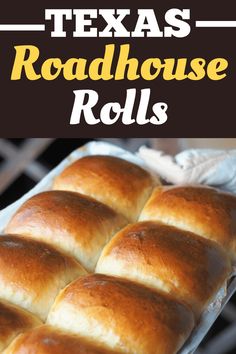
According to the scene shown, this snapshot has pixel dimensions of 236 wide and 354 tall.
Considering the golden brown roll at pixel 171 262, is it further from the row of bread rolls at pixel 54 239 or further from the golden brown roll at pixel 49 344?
the golden brown roll at pixel 49 344

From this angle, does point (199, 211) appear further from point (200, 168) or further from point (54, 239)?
point (54, 239)

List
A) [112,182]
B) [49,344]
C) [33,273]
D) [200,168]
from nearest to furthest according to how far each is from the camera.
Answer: [49,344] → [33,273] → [112,182] → [200,168]

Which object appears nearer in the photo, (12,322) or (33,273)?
(12,322)

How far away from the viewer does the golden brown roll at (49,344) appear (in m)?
1.40

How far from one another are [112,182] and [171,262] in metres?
0.43

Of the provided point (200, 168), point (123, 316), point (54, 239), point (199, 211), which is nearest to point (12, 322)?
point (123, 316)

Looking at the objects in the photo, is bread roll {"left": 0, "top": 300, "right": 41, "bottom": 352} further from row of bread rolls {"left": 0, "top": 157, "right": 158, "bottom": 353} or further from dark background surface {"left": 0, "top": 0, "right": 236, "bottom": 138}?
dark background surface {"left": 0, "top": 0, "right": 236, "bottom": 138}

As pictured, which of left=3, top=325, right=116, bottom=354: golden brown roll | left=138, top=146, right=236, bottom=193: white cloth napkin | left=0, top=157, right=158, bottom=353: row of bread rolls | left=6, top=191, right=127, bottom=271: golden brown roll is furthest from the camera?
left=138, top=146, right=236, bottom=193: white cloth napkin

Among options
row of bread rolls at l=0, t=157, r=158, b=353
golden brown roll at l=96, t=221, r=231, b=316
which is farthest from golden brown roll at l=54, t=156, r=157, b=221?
golden brown roll at l=96, t=221, r=231, b=316

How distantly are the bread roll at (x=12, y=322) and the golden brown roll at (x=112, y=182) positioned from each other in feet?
1.69

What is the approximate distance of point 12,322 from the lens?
1487 millimetres

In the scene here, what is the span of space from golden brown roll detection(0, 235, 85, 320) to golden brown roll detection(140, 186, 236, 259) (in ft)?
1.06

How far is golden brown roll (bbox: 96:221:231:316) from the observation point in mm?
1629

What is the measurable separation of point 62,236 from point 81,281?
0.70 ft
